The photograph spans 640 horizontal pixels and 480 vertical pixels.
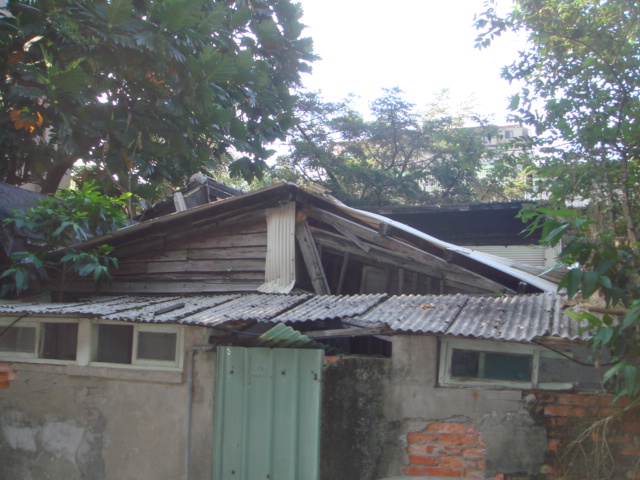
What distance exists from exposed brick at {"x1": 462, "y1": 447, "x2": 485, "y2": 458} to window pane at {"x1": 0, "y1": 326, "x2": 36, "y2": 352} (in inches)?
173

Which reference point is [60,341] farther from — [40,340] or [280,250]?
[280,250]

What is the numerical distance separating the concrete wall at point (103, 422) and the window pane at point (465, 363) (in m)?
2.12

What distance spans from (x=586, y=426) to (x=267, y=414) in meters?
2.47

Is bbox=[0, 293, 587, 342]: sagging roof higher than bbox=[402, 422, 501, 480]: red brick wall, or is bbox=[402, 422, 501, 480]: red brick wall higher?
bbox=[0, 293, 587, 342]: sagging roof

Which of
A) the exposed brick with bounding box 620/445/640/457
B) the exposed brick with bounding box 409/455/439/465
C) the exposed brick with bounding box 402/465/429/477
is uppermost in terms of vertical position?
the exposed brick with bounding box 620/445/640/457

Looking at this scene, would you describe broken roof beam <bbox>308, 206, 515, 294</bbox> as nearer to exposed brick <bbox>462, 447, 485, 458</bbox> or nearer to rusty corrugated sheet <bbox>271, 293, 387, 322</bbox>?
rusty corrugated sheet <bbox>271, 293, 387, 322</bbox>

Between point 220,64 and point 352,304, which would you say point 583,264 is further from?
point 220,64

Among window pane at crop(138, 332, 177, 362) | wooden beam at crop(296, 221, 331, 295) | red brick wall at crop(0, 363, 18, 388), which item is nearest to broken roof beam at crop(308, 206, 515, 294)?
wooden beam at crop(296, 221, 331, 295)

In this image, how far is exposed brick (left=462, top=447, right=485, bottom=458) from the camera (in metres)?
4.23

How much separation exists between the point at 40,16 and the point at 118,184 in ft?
8.29

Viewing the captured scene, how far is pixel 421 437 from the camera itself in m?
4.38

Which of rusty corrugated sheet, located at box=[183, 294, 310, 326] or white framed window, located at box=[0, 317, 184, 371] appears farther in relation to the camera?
white framed window, located at box=[0, 317, 184, 371]

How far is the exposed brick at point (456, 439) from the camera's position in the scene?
14.0ft


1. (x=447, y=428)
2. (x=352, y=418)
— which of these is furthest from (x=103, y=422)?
(x=447, y=428)
